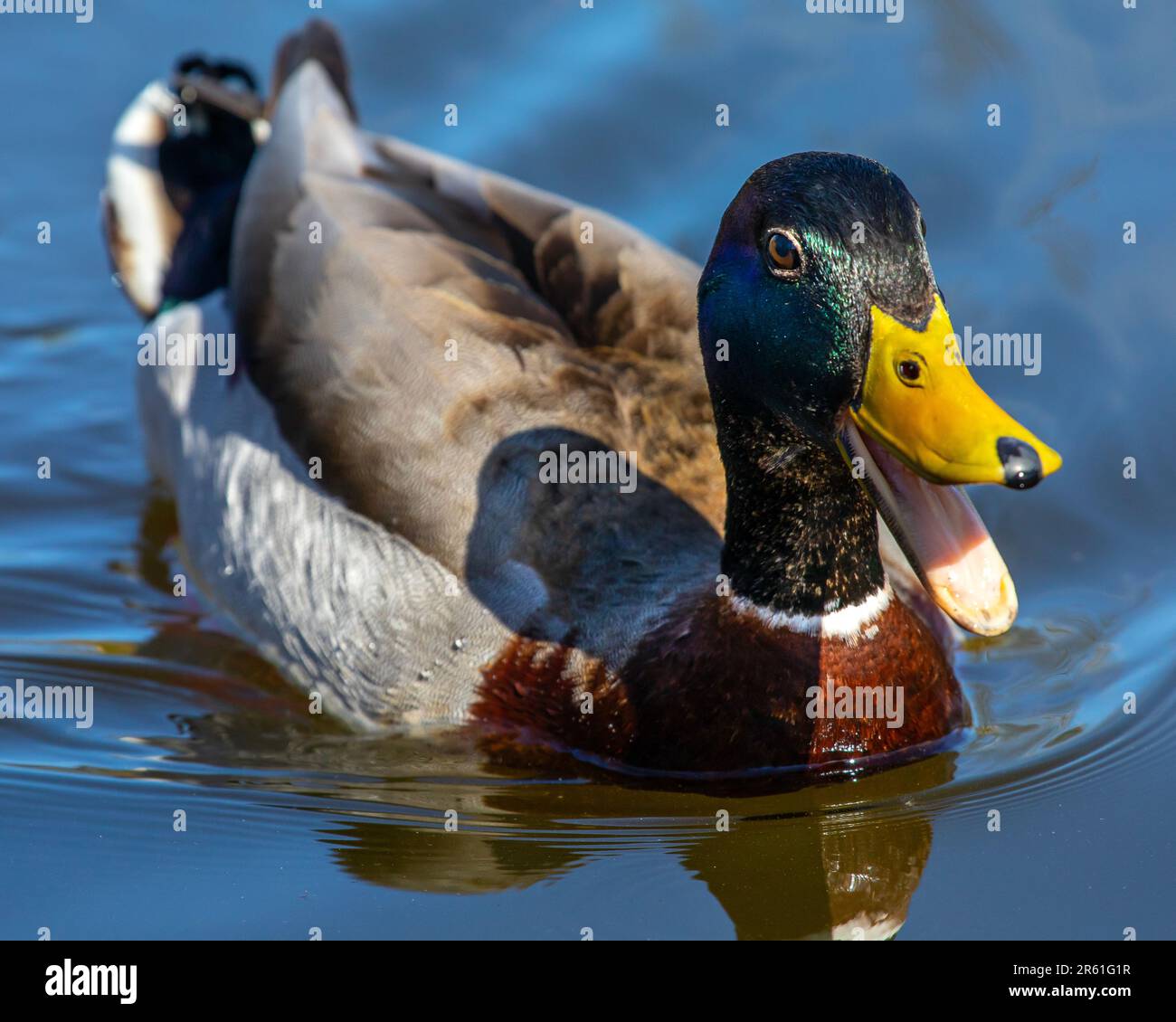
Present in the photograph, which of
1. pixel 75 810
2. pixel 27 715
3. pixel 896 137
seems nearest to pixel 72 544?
pixel 27 715

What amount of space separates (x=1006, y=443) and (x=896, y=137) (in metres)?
4.60

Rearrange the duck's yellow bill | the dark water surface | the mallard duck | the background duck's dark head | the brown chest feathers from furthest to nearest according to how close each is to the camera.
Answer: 1. the brown chest feathers
2. the dark water surface
3. the mallard duck
4. the background duck's dark head
5. the duck's yellow bill

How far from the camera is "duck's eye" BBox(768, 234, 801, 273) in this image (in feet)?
14.6

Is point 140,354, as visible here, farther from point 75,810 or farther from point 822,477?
point 822,477

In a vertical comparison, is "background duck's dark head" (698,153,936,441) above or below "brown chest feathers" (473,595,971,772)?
above

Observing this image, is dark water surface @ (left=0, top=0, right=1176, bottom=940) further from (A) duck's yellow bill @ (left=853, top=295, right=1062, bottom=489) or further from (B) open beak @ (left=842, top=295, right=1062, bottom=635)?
(A) duck's yellow bill @ (left=853, top=295, right=1062, bottom=489)

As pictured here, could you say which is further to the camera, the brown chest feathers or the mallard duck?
the brown chest feathers

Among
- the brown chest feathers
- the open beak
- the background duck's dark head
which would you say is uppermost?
the background duck's dark head

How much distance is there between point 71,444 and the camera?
778cm

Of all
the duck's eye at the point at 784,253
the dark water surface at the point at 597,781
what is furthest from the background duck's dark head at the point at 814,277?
the dark water surface at the point at 597,781

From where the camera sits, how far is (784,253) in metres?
4.48

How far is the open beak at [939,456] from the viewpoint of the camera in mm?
4141

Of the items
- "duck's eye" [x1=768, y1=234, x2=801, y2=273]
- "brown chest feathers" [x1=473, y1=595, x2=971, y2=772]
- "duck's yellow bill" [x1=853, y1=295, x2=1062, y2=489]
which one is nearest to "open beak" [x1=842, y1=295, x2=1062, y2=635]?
"duck's yellow bill" [x1=853, y1=295, x2=1062, y2=489]
